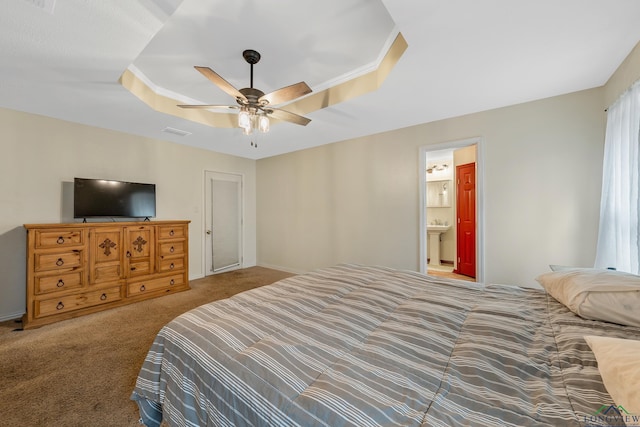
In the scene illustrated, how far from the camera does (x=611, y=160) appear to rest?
7.02ft

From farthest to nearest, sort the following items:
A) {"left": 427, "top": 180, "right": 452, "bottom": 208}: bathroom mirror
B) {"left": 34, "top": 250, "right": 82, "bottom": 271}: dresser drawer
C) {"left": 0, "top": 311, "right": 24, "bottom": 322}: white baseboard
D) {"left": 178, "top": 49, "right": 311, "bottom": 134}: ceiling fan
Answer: {"left": 427, "top": 180, "right": 452, "bottom": 208}: bathroom mirror
{"left": 0, "top": 311, "right": 24, "bottom": 322}: white baseboard
{"left": 34, "top": 250, "right": 82, "bottom": 271}: dresser drawer
{"left": 178, "top": 49, "right": 311, "bottom": 134}: ceiling fan

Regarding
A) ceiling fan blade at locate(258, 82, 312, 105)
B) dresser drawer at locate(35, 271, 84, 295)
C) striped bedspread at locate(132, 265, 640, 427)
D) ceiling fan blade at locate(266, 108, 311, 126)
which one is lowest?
dresser drawer at locate(35, 271, 84, 295)

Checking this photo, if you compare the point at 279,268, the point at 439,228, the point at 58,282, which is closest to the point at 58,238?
the point at 58,282

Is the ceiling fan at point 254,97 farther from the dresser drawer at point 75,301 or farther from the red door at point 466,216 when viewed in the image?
the red door at point 466,216

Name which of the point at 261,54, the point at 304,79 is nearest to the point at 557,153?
the point at 304,79

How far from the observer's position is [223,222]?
16.8 feet

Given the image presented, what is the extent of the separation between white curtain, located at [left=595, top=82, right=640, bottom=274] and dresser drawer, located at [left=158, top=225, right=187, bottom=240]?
5.14 metres

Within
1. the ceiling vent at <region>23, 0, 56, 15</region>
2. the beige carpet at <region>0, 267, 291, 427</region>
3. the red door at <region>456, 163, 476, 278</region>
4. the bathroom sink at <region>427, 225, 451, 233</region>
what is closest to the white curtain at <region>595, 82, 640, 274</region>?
the red door at <region>456, 163, 476, 278</region>

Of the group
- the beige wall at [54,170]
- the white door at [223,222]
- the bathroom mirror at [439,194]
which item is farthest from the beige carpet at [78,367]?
the bathroom mirror at [439,194]

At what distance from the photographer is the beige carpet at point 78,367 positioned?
1.55 meters

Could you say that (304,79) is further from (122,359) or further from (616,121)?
(122,359)

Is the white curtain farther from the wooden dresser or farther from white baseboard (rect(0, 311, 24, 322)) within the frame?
white baseboard (rect(0, 311, 24, 322))

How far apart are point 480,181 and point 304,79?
8.24ft

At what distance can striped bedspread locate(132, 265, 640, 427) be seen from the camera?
0.74m
